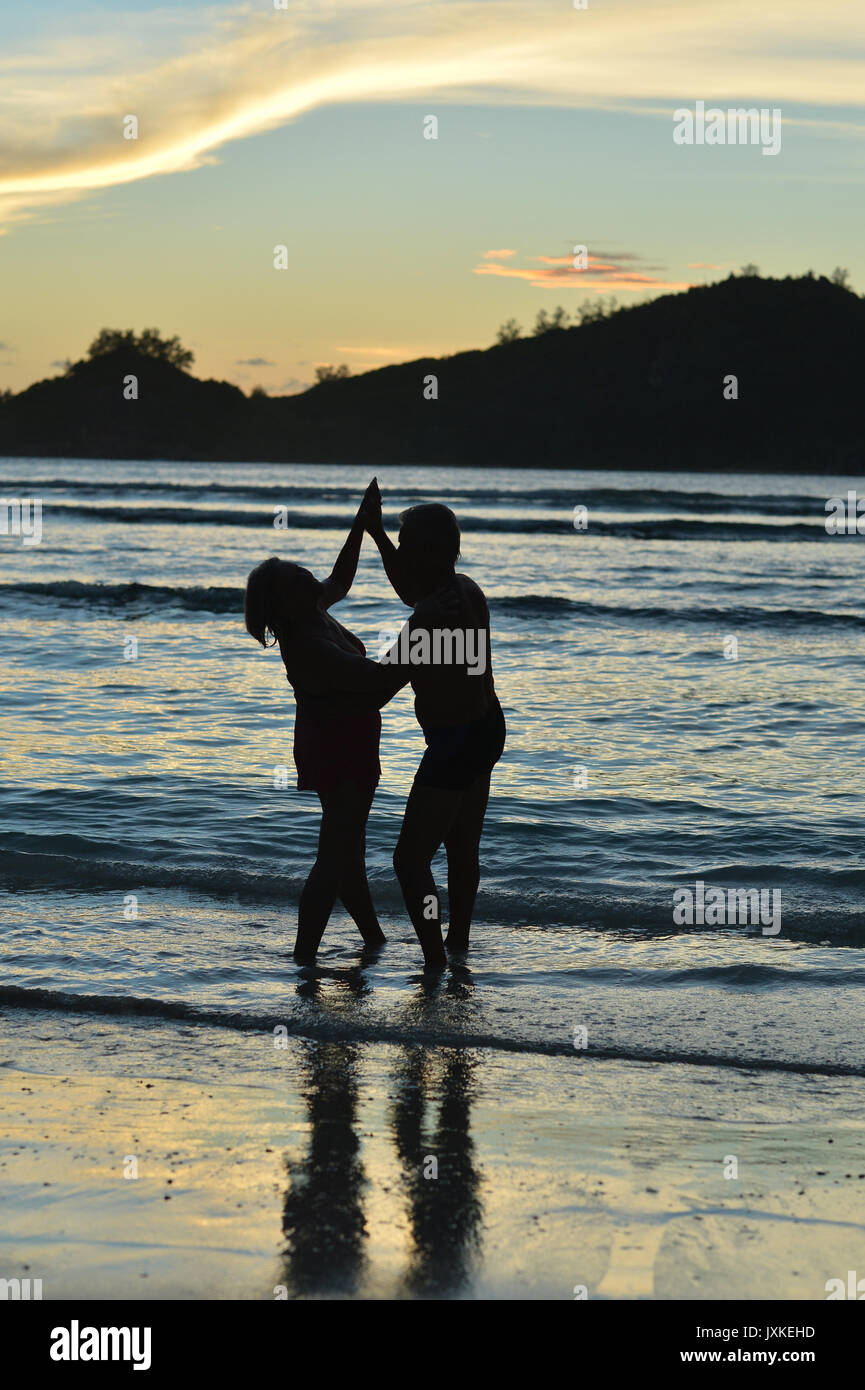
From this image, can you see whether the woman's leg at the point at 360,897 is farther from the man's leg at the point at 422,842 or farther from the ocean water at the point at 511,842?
the man's leg at the point at 422,842

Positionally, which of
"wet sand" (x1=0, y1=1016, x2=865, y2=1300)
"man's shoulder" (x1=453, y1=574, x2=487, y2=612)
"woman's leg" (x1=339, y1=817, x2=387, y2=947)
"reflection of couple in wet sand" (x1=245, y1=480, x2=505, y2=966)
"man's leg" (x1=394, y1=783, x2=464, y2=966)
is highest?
"man's shoulder" (x1=453, y1=574, x2=487, y2=612)

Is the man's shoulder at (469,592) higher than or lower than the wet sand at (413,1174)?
higher

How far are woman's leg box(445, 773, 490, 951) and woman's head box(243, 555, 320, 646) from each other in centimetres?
93

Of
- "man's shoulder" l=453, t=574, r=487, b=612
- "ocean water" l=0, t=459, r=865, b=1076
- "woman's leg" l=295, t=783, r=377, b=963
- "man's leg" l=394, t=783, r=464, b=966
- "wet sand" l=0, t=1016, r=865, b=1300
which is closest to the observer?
"wet sand" l=0, t=1016, r=865, b=1300

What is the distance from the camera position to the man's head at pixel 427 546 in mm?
4656

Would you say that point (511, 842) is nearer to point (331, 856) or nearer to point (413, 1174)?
point (331, 856)

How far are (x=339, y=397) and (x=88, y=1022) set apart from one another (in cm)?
18675

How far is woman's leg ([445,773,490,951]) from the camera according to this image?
509cm

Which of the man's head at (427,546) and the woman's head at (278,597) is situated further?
the woman's head at (278,597)

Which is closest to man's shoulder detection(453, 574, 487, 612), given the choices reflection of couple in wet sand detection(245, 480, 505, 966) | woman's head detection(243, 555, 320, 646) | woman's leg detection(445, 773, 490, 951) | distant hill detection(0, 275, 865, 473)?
reflection of couple in wet sand detection(245, 480, 505, 966)

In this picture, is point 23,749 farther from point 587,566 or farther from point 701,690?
point 587,566

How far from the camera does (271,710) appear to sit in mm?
10930

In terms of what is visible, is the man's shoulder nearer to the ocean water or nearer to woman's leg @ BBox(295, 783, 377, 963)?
woman's leg @ BBox(295, 783, 377, 963)


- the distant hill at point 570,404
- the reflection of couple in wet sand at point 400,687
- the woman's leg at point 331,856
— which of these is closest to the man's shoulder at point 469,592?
the reflection of couple in wet sand at point 400,687
